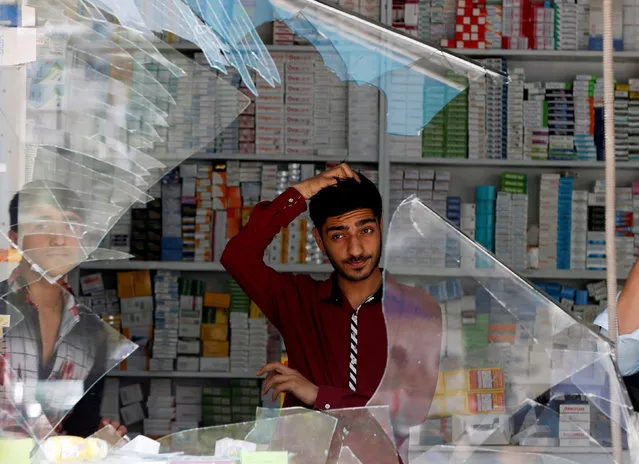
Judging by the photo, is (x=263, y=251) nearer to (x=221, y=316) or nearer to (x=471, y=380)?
(x=471, y=380)

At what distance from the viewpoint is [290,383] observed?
210cm

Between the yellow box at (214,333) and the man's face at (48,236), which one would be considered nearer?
the man's face at (48,236)

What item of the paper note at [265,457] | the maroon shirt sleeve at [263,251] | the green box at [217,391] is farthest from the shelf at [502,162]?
the paper note at [265,457]

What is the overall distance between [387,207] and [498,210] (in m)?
0.50

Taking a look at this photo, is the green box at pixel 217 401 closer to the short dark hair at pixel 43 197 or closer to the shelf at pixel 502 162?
the shelf at pixel 502 162

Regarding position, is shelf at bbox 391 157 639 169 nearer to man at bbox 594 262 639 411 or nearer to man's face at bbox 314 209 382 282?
man's face at bbox 314 209 382 282

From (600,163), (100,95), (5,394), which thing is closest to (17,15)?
(100,95)

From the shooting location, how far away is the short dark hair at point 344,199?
7.48ft

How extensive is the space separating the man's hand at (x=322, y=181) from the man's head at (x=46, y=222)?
0.66 m

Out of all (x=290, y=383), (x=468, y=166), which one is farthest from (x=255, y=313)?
(x=290, y=383)

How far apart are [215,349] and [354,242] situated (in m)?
2.15

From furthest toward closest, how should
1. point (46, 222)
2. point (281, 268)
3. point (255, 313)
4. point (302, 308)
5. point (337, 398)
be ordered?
point (255, 313)
point (281, 268)
point (302, 308)
point (337, 398)
point (46, 222)

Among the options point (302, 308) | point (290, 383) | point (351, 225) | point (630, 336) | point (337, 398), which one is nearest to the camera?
point (630, 336)

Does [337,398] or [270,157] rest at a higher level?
[270,157]
